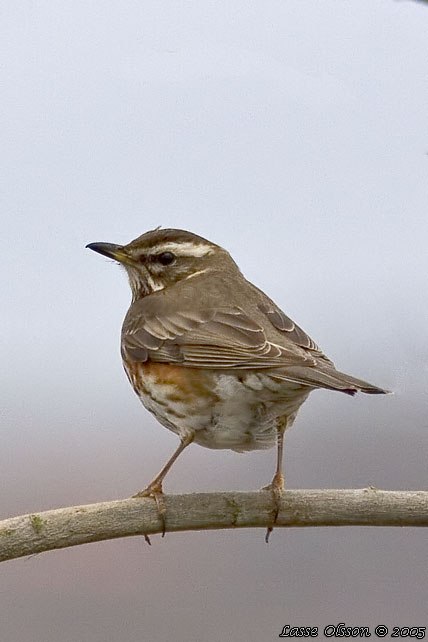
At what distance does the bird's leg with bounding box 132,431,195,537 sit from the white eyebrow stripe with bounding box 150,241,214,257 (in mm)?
1168

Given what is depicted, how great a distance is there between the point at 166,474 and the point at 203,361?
2.05 ft

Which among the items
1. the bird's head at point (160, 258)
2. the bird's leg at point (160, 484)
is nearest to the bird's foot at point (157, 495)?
the bird's leg at point (160, 484)

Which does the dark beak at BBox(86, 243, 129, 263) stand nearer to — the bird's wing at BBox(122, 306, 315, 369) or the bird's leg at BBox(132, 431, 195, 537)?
the bird's wing at BBox(122, 306, 315, 369)

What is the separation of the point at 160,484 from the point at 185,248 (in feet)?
4.95

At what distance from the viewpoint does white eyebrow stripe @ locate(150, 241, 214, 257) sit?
5.10m

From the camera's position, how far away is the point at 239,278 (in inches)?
209

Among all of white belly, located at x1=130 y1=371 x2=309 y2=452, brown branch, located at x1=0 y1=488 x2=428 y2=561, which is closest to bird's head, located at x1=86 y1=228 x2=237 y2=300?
white belly, located at x1=130 y1=371 x2=309 y2=452

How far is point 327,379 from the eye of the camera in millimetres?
3639

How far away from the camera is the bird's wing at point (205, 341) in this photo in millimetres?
4109

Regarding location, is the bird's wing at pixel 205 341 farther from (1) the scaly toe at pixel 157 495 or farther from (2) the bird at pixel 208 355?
(1) the scaly toe at pixel 157 495

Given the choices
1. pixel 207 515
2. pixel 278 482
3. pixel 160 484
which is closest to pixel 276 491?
pixel 278 482

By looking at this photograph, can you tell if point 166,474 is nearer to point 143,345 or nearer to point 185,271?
point 143,345

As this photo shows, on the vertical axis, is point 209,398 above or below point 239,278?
below

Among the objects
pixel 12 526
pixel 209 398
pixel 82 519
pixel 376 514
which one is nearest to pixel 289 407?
pixel 209 398
